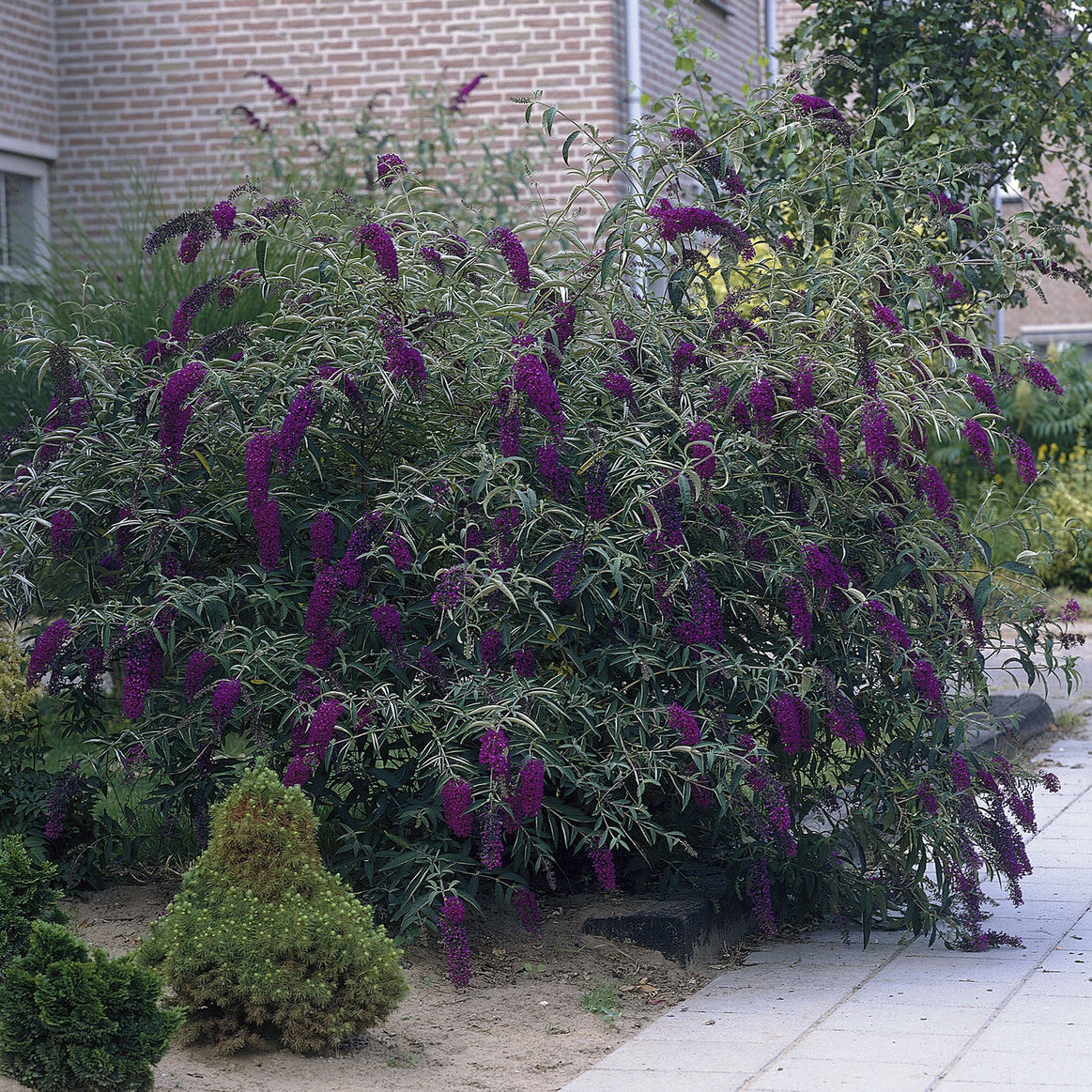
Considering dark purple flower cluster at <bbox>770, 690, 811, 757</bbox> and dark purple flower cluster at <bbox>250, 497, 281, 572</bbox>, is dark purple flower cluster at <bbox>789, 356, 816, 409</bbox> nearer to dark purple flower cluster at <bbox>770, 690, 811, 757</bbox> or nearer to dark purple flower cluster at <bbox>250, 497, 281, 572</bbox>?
dark purple flower cluster at <bbox>770, 690, 811, 757</bbox>

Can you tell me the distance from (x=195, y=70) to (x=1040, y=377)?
8224 mm

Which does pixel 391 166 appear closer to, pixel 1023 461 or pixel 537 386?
pixel 537 386

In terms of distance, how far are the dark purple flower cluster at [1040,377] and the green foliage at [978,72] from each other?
2804 mm

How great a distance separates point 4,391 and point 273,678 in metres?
3.32

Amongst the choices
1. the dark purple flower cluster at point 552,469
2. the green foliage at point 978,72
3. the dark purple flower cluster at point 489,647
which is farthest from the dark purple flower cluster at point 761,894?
the green foliage at point 978,72

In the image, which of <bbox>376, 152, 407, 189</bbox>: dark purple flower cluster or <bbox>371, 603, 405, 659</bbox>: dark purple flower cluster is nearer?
<bbox>371, 603, 405, 659</bbox>: dark purple flower cluster

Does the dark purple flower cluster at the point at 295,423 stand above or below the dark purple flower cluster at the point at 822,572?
above

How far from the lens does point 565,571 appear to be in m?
4.02

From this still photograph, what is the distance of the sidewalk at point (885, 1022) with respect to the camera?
352 centimetres

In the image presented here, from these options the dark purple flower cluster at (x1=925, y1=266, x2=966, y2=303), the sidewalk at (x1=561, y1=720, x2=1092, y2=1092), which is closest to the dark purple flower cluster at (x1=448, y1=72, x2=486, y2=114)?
the dark purple flower cluster at (x1=925, y1=266, x2=966, y2=303)

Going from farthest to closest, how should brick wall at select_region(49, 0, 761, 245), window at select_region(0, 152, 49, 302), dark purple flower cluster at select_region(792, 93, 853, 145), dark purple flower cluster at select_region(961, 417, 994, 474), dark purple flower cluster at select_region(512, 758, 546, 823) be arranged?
window at select_region(0, 152, 49, 302), brick wall at select_region(49, 0, 761, 245), dark purple flower cluster at select_region(792, 93, 853, 145), dark purple flower cluster at select_region(961, 417, 994, 474), dark purple flower cluster at select_region(512, 758, 546, 823)

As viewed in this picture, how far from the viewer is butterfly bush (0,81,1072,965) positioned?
4.11 m

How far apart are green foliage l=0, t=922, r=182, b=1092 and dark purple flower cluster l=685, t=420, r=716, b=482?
6.38 feet

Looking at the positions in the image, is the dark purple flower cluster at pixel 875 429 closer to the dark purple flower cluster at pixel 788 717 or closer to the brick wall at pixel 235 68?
the dark purple flower cluster at pixel 788 717
